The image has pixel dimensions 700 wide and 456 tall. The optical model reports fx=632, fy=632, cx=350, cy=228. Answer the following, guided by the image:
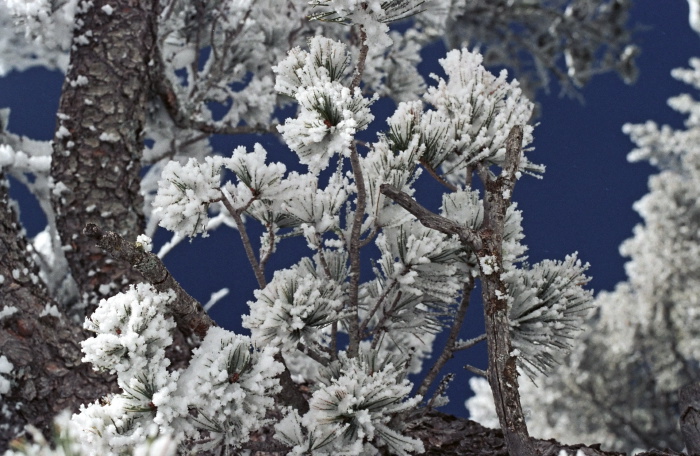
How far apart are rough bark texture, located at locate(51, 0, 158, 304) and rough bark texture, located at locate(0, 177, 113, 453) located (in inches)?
15.0

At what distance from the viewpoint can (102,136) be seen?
2465 mm

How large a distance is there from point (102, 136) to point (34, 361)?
0.94 metres

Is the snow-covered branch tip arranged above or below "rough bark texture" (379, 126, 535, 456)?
below

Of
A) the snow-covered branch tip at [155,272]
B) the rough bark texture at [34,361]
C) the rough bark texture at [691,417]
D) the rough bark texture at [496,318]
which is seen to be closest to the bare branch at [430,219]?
the rough bark texture at [496,318]

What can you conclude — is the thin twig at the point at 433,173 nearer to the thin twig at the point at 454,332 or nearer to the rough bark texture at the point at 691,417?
the thin twig at the point at 454,332

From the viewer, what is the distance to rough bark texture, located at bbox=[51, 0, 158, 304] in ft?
7.86

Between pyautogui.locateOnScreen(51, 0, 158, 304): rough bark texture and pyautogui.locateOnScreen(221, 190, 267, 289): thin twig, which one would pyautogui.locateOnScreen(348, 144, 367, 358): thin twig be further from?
pyautogui.locateOnScreen(51, 0, 158, 304): rough bark texture

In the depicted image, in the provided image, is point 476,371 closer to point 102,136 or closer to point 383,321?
point 383,321

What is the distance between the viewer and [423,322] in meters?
1.63

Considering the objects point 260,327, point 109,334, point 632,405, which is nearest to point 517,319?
point 260,327

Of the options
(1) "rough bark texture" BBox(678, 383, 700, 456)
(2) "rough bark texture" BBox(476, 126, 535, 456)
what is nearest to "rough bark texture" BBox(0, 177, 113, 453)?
(2) "rough bark texture" BBox(476, 126, 535, 456)

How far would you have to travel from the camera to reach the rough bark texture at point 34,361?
74.6 inches

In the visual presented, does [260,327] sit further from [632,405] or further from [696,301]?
[632,405]

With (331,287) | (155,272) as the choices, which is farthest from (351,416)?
(155,272)
